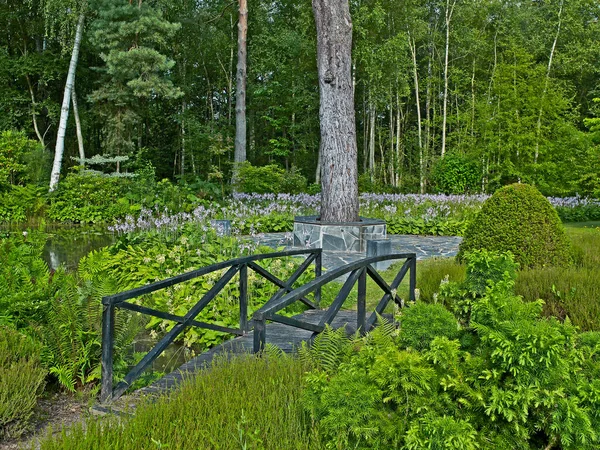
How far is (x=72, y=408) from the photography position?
11.1 feet

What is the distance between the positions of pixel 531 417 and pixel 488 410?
0.23 m

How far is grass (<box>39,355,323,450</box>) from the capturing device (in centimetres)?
202

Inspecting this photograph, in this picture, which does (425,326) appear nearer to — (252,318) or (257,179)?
(252,318)

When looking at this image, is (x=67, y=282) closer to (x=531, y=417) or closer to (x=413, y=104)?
(x=531, y=417)

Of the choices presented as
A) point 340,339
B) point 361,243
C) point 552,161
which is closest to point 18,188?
point 361,243

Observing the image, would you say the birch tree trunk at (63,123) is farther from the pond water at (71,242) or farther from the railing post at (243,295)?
the railing post at (243,295)

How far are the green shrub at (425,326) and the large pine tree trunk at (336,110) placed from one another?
640 cm

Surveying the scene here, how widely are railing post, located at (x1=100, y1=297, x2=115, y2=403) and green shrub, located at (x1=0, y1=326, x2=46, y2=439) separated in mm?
390

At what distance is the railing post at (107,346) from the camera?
9.95 ft

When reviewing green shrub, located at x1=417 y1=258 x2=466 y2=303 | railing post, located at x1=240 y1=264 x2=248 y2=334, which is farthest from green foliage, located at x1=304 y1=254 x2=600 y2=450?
green shrub, located at x1=417 y1=258 x2=466 y2=303

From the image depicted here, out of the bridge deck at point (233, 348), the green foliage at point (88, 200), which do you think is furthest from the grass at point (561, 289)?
the green foliage at point (88, 200)

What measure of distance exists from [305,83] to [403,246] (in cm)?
1519

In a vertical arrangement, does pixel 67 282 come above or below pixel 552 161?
A: below

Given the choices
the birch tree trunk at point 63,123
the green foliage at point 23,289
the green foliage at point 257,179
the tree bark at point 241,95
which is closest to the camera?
the green foliage at point 23,289
